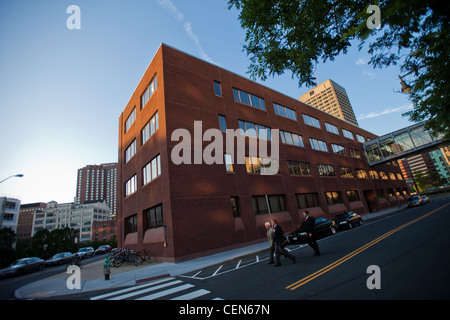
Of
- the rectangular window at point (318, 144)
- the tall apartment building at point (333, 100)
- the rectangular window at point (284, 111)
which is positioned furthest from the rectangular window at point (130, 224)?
the tall apartment building at point (333, 100)

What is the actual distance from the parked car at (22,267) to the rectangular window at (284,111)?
102ft

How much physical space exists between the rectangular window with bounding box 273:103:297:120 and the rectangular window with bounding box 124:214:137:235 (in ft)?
70.5

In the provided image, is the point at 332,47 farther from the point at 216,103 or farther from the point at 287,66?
the point at 216,103

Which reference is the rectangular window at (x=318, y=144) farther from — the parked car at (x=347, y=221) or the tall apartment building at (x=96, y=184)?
the tall apartment building at (x=96, y=184)

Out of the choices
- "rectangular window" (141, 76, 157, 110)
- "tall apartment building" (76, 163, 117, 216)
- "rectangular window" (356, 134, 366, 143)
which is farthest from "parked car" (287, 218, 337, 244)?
"tall apartment building" (76, 163, 117, 216)

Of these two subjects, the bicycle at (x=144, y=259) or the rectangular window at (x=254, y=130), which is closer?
the bicycle at (x=144, y=259)

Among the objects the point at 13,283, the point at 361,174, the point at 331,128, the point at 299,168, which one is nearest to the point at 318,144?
the point at 331,128

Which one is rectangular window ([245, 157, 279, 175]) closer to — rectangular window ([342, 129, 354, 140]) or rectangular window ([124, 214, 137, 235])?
rectangular window ([124, 214, 137, 235])

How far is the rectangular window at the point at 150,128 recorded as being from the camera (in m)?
18.3

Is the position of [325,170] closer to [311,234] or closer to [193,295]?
[311,234]

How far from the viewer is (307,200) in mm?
24922
